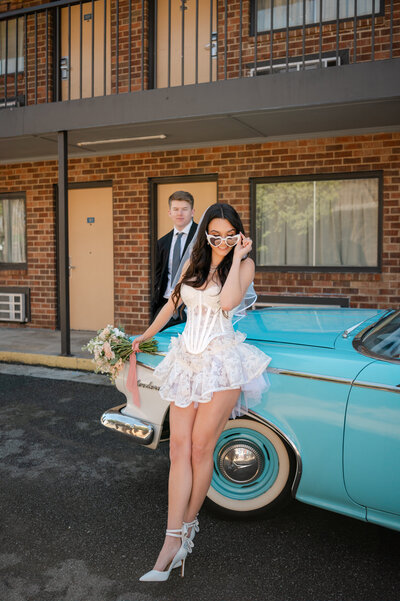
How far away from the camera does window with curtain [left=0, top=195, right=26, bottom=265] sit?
9.83m

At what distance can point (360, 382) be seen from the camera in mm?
2605

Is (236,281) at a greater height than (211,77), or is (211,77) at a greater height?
(211,77)

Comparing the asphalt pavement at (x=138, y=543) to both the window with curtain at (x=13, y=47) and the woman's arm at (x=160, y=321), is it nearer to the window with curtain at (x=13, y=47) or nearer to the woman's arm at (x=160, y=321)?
the woman's arm at (x=160, y=321)

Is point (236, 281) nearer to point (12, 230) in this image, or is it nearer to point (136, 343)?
point (136, 343)

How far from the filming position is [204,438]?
8.93ft

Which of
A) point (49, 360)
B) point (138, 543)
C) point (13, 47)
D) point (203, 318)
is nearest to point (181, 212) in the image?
point (203, 318)

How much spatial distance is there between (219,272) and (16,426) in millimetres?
2847

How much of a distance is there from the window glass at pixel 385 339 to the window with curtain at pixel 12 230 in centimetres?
794

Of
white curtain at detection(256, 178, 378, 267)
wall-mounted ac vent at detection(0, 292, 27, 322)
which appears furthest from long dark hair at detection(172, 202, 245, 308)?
wall-mounted ac vent at detection(0, 292, 27, 322)

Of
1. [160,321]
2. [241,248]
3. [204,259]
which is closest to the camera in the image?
[241,248]

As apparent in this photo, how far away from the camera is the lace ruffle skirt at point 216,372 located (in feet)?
8.81

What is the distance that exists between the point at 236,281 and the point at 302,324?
2.90ft

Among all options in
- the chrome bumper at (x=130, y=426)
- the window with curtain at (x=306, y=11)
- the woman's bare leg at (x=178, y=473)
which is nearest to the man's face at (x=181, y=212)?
the chrome bumper at (x=130, y=426)

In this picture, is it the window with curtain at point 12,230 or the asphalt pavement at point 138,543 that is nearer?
the asphalt pavement at point 138,543
